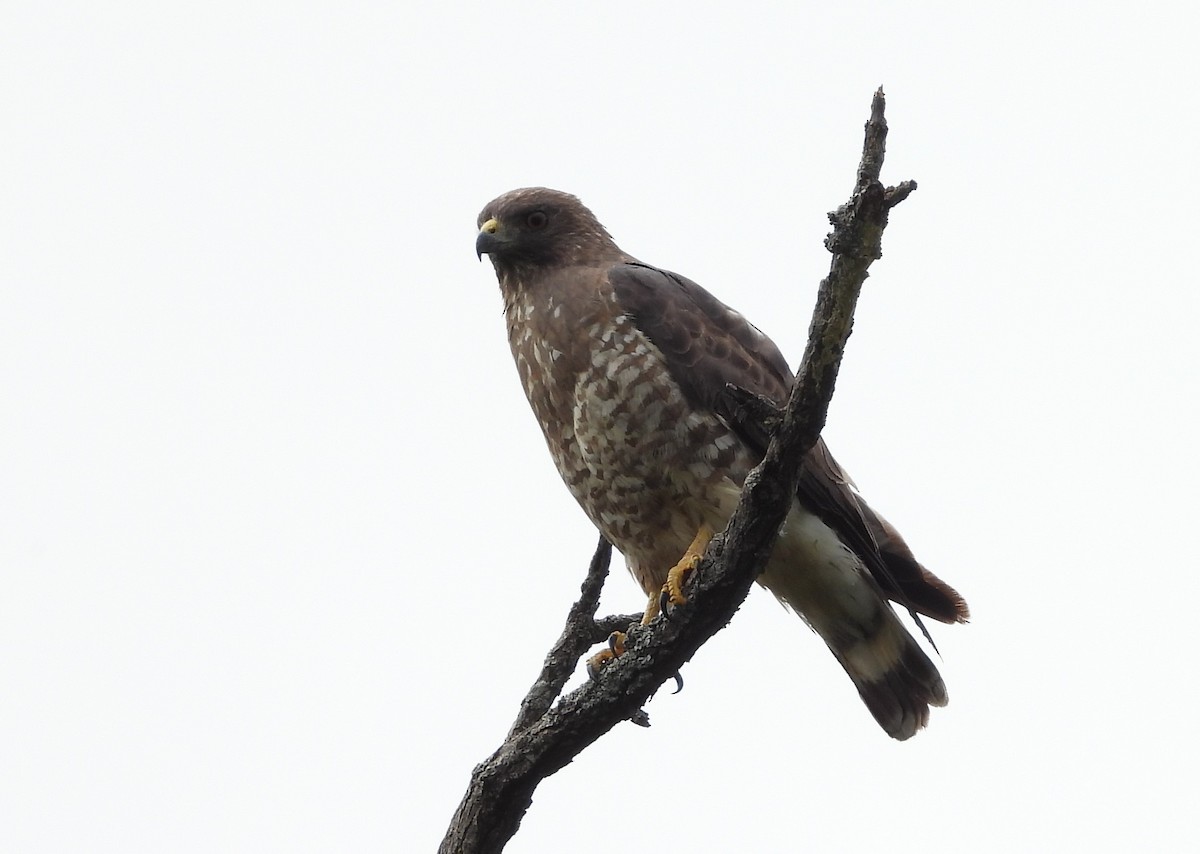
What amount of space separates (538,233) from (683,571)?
6.31 ft

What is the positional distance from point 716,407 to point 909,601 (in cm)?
120

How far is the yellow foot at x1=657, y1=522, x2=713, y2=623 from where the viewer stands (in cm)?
450

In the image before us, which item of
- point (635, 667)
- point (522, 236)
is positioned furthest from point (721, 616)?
point (522, 236)

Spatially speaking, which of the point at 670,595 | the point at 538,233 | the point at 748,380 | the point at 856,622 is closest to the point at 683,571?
the point at 670,595

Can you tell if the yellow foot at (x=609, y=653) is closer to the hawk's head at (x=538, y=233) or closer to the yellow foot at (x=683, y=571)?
the yellow foot at (x=683, y=571)

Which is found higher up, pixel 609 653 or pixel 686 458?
pixel 686 458

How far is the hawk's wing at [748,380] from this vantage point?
5000 mm

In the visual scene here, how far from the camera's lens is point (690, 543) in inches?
202

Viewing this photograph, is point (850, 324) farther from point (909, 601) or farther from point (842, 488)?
point (909, 601)

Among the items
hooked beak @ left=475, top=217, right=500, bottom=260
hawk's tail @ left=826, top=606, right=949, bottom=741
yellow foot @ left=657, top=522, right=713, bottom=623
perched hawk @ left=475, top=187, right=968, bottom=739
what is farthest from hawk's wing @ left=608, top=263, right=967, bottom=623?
hooked beak @ left=475, top=217, right=500, bottom=260

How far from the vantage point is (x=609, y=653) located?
16.3 feet

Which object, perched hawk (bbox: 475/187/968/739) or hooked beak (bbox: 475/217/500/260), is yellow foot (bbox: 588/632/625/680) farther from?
hooked beak (bbox: 475/217/500/260)

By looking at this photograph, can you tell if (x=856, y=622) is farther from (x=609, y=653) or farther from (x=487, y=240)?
(x=487, y=240)

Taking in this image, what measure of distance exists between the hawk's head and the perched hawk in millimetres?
63
